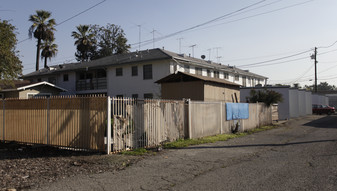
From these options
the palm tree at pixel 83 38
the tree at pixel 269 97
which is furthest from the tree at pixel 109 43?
the tree at pixel 269 97

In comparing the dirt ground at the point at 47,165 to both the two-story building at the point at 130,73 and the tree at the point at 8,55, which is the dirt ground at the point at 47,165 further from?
the two-story building at the point at 130,73

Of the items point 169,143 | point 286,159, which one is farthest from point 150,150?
point 286,159

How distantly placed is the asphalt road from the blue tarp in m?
6.36

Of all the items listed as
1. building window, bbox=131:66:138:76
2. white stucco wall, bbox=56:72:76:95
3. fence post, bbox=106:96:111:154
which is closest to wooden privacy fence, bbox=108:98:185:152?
fence post, bbox=106:96:111:154

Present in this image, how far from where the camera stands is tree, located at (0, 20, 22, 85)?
700 inches

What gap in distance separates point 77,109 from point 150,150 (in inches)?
117

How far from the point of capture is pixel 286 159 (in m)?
8.61

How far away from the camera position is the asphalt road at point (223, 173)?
5.86 metres

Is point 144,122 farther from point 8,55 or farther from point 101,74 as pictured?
point 101,74

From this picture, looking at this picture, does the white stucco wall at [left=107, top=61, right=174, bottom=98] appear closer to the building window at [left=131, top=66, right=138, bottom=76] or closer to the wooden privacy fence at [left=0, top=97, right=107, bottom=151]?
the building window at [left=131, top=66, right=138, bottom=76]

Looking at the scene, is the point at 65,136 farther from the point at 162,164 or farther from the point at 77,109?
the point at 162,164

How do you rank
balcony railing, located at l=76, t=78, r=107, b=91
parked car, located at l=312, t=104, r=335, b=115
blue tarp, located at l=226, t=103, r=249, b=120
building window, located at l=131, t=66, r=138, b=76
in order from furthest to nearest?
parked car, located at l=312, t=104, r=335, b=115
balcony railing, located at l=76, t=78, r=107, b=91
building window, located at l=131, t=66, r=138, b=76
blue tarp, located at l=226, t=103, r=249, b=120

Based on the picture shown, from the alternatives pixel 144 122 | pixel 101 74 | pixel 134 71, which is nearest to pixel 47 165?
pixel 144 122

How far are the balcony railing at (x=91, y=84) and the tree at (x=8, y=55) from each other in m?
9.77
